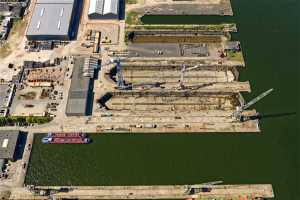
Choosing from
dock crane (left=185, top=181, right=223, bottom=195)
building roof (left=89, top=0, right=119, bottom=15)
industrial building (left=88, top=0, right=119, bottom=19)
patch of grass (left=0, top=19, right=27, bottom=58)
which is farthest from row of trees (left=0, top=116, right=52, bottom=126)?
building roof (left=89, top=0, right=119, bottom=15)

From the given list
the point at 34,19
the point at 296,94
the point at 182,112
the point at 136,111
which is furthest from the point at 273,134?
the point at 34,19

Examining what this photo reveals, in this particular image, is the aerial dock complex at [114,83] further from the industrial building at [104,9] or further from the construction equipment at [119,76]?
the industrial building at [104,9]

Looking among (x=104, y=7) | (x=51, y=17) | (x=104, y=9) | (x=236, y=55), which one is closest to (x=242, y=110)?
(x=236, y=55)

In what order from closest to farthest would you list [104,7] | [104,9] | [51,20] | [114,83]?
[114,83]
[51,20]
[104,9]
[104,7]

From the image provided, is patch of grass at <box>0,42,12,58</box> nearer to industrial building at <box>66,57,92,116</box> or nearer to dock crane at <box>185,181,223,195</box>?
industrial building at <box>66,57,92,116</box>

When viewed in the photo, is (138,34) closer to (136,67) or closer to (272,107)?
(136,67)

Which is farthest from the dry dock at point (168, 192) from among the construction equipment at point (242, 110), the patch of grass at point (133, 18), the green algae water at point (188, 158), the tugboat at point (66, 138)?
the patch of grass at point (133, 18)

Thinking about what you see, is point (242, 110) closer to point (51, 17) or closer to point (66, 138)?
point (66, 138)
